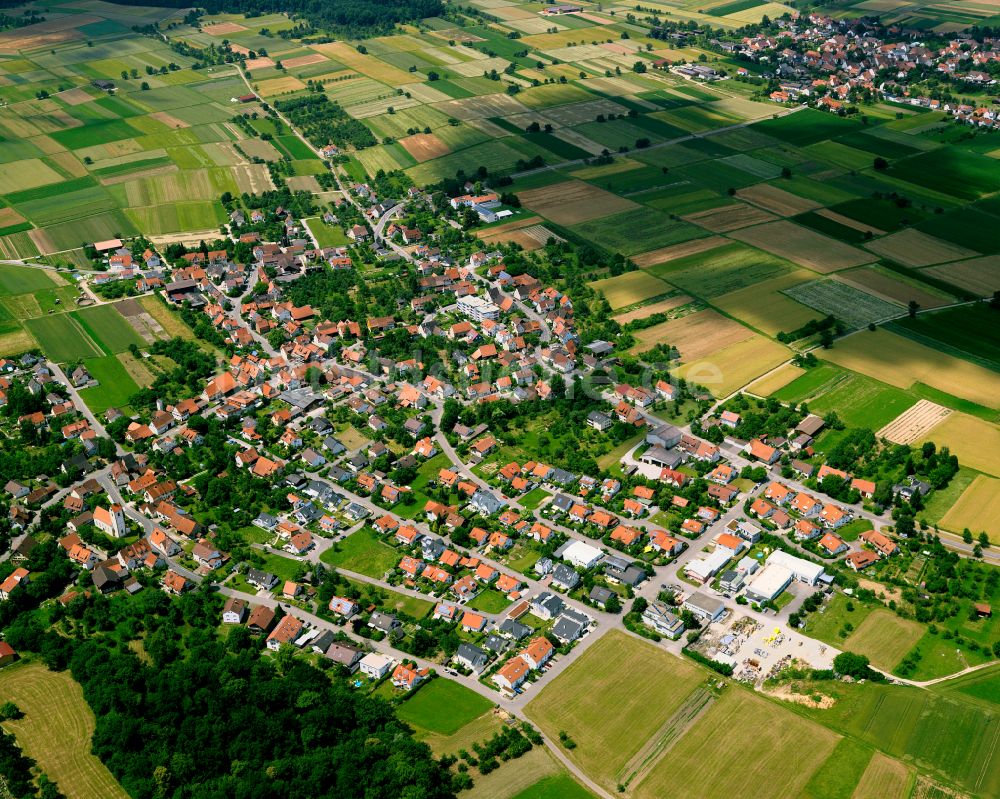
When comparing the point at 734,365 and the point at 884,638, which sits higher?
the point at 734,365

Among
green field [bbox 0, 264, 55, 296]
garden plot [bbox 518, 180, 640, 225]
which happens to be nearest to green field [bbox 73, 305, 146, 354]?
green field [bbox 0, 264, 55, 296]

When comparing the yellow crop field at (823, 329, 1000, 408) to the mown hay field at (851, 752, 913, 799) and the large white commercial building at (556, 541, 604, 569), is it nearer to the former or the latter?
the large white commercial building at (556, 541, 604, 569)

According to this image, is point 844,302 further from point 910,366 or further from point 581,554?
point 581,554

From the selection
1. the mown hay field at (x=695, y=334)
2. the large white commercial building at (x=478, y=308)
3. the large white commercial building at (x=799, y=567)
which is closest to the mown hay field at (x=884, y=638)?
the large white commercial building at (x=799, y=567)

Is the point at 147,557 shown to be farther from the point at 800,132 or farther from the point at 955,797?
the point at 800,132

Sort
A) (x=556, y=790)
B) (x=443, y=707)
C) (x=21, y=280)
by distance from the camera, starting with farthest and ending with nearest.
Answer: (x=21, y=280) < (x=443, y=707) < (x=556, y=790)

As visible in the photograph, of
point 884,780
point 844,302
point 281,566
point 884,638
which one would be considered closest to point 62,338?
point 281,566

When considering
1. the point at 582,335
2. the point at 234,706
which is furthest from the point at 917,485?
the point at 234,706
